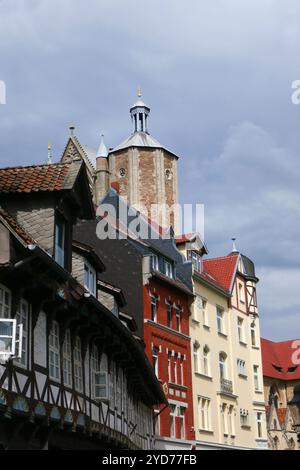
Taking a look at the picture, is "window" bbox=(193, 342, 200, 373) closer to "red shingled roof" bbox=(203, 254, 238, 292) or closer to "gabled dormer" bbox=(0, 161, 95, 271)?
"red shingled roof" bbox=(203, 254, 238, 292)

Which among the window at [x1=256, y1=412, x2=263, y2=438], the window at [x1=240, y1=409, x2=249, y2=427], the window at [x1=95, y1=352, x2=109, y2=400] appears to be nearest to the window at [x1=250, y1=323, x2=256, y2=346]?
the window at [x1=256, y1=412, x2=263, y2=438]

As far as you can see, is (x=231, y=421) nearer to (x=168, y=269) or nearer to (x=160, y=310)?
(x=160, y=310)

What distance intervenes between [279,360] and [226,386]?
150 ft

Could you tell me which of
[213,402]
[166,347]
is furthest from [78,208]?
[213,402]

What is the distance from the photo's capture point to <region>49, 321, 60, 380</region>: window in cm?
1906

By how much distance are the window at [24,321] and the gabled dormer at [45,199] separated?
239cm

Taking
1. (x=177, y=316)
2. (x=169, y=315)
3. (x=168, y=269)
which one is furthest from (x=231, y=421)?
(x=168, y=269)

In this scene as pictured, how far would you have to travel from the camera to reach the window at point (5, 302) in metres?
16.3

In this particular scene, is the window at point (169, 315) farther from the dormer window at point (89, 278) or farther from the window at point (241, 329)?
the dormer window at point (89, 278)

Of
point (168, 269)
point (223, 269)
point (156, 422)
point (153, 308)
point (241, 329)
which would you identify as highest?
point (223, 269)


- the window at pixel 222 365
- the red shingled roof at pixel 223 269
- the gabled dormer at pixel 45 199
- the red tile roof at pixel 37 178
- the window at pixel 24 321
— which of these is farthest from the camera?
the red shingled roof at pixel 223 269

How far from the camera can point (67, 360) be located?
20.5m

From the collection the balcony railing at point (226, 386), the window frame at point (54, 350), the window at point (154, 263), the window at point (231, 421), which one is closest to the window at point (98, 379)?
the window frame at point (54, 350)

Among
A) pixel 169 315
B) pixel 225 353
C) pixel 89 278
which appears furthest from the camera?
pixel 225 353
